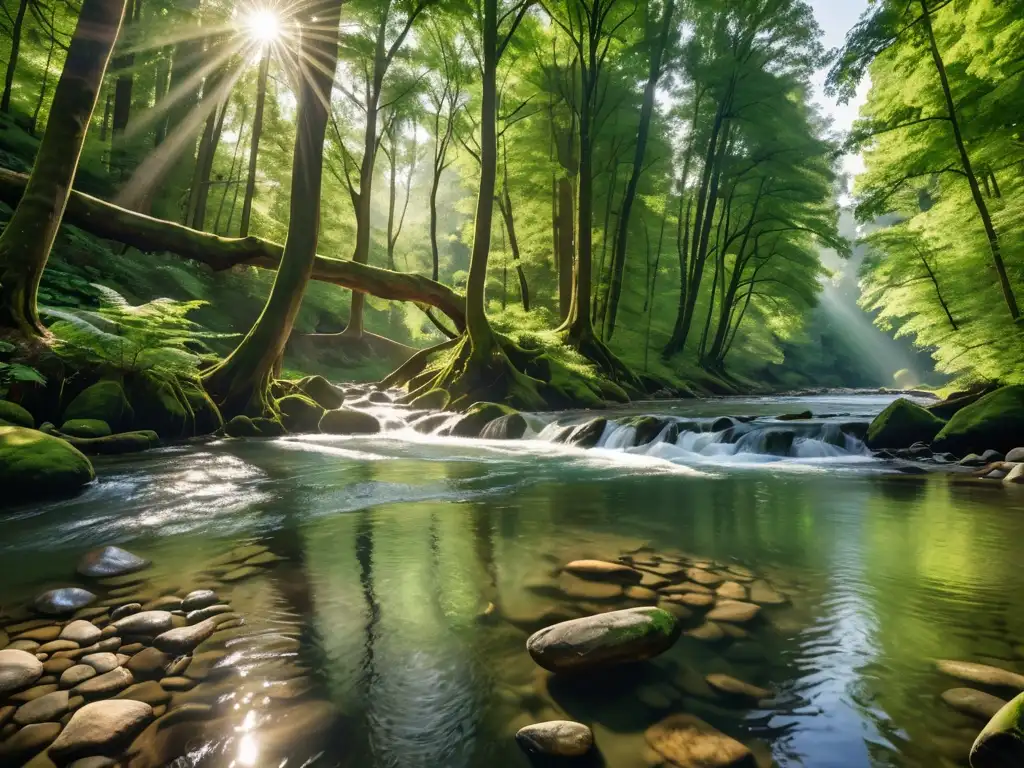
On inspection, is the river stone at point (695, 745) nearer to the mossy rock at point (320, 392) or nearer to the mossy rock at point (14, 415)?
the mossy rock at point (14, 415)

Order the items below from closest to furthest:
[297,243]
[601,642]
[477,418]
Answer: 1. [601,642]
2. [297,243]
3. [477,418]

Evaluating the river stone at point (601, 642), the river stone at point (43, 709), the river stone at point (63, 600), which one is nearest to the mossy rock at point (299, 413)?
the river stone at point (63, 600)

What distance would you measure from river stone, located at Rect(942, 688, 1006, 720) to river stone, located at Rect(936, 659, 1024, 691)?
0.34 ft

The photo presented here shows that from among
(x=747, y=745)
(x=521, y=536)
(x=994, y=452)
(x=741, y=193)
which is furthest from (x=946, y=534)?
(x=741, y=193)

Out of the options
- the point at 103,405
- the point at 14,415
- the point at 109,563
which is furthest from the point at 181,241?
the point at 109,563

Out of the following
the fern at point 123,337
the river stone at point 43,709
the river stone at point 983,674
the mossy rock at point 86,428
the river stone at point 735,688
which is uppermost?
the fern at point 123,337

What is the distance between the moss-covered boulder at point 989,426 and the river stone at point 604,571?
7.09 metres

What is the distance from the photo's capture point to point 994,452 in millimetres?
7184

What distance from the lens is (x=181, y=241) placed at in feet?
37.1

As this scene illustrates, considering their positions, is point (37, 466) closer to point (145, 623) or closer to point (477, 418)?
point (145, 623)

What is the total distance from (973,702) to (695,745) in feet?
3.37

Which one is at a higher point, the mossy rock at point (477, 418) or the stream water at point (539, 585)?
the mossy rock at point (477, 418)

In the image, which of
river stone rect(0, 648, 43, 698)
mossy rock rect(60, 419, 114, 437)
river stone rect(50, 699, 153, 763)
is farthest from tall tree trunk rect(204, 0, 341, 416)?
river stone rect(50, 699, 153, 763)

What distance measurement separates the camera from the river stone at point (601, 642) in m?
2.05
